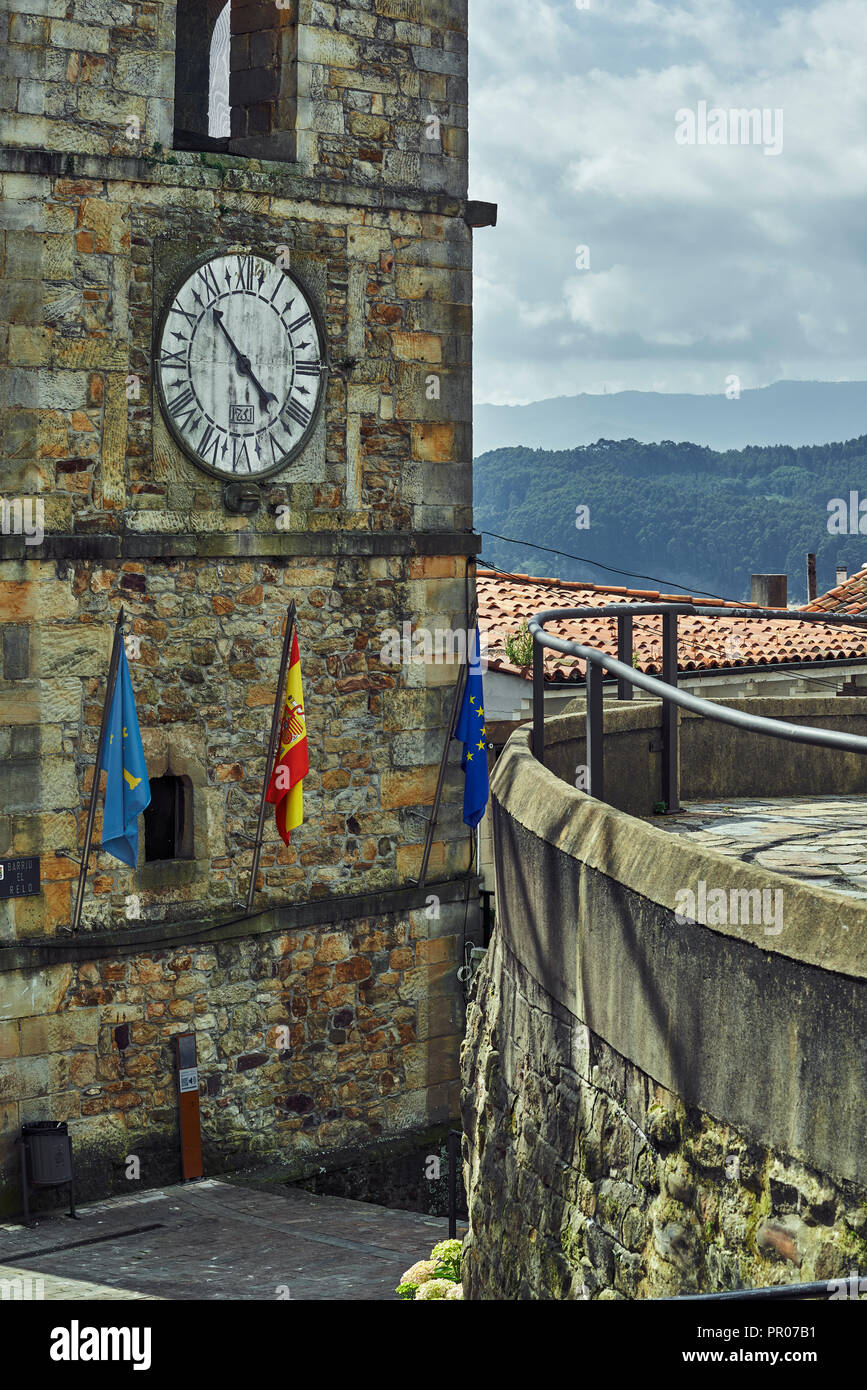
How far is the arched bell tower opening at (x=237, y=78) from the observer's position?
1463cm

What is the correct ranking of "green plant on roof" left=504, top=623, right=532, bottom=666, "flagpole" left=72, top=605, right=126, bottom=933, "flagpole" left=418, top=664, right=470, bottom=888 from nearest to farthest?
"flagpole" left=72, top=605, right=126, bottom=933
"flagpole" left=418, top=664, right=470, bottom=888
"green plant on roof" left=504, top=623, right=532, bottom=666

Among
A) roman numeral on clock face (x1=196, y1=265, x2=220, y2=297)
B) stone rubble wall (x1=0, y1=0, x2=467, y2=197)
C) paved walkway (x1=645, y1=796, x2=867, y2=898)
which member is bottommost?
paved walkway (x1=645, y1=796, x2=867, y2=898)

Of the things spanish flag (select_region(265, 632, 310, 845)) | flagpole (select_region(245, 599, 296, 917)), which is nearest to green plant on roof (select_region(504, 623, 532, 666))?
flagpole (select_region(245, 599, 296, 917))

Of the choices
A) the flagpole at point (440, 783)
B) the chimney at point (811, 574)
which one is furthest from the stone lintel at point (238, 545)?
the chimney at point (811, 574)

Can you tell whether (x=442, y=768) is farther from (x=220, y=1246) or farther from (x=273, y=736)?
(x=220, y=1246)

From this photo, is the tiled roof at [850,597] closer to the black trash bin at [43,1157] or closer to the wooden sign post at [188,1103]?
the wooden sign post at [188,1103]

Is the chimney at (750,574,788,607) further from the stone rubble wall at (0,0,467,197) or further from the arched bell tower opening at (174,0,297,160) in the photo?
the arched bell tower opening at (174,0,297,160)

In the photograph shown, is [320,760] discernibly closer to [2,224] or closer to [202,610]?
[202,610]

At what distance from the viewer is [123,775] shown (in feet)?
43.4

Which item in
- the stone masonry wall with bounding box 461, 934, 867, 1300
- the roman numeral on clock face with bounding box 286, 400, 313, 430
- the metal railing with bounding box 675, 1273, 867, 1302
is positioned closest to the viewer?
the metal railing with bounding box 675, 1273, 867, 1302

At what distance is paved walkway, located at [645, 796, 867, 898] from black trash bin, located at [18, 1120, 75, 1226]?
21.9 ft

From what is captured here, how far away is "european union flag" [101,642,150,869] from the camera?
43.1 ft

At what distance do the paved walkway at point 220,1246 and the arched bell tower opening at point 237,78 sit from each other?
822 cm
